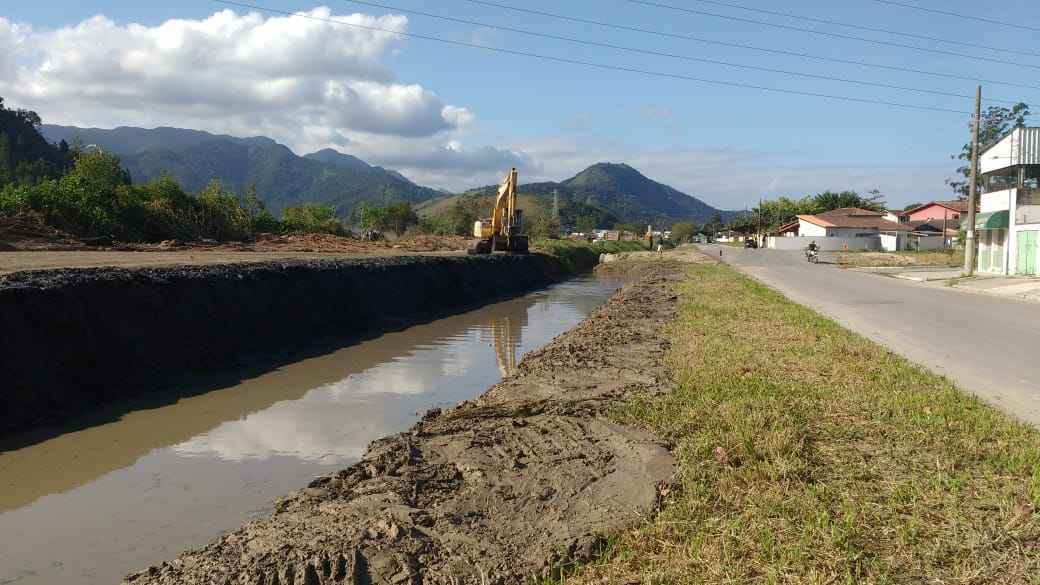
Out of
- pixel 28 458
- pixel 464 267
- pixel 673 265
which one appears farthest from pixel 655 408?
pixel 673 265

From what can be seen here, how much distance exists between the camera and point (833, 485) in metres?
5.24

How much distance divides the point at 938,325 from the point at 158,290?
14795mm

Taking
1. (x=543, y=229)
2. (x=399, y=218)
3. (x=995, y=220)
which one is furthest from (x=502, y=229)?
(x=399, y=218)

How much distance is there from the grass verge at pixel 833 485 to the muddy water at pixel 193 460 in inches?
130

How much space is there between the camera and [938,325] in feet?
49.7

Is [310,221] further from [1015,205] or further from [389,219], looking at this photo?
[1015,205]

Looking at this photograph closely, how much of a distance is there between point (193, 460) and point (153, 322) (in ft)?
17.4

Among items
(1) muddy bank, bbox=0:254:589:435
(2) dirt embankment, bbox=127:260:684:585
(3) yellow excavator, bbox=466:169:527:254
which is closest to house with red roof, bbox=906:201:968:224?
(3) yellow excavator, bbox=466:169:527:254

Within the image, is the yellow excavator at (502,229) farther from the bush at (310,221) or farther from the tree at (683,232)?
the tree at (683,232)

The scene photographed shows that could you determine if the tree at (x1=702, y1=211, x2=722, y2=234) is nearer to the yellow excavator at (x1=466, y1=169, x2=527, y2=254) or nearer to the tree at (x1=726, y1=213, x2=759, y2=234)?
the tree at (x1=726, y1=213, x2=759, y2=234)

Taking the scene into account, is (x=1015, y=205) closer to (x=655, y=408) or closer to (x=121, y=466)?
(x=655, y=408)

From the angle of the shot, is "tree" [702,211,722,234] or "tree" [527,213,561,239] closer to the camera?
"tree" [527,213,561,239]

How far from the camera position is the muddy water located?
18.4 feet

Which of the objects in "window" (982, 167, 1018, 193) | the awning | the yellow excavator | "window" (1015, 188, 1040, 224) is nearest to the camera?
"window" (1015, 188, 1040, 224)
